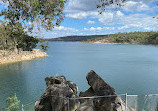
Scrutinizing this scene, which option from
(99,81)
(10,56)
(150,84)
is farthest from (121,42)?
(99,81)

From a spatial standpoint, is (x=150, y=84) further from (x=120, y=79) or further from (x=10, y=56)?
(x=10, y=56)

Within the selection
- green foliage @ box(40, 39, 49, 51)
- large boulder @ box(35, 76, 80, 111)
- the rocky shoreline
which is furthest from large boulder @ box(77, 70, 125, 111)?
the rocky shoreline

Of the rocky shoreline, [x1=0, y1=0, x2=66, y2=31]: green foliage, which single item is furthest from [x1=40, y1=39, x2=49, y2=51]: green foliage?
the rocky shoreline

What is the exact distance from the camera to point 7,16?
8.19 meters

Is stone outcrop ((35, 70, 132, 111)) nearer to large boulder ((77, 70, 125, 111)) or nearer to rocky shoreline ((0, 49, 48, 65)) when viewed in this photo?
large boulder ((77, 70, 125, 111))

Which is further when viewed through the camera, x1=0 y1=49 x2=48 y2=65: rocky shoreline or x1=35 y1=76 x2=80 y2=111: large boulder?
x1=0 y1=49 x2=48 y2=65: rocky shoreline

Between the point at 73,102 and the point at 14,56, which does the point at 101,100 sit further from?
the point at 14,56

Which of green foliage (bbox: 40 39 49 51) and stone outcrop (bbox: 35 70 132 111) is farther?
stone outcrop (bbox: 35 70 132 111)

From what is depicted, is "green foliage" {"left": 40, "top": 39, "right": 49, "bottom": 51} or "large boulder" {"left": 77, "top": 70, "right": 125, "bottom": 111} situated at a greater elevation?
"green foliage" {"left": 40, "top": 39, "right": 49, "bottom": 51}

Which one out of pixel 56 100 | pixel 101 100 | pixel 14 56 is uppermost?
pixel 56 100

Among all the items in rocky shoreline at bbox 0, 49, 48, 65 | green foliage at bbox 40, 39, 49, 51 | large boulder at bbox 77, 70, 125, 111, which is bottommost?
rocky shoreline at bbox 0, 49, 48, 65

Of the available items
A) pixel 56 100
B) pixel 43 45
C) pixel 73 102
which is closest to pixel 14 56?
pixel 56 100

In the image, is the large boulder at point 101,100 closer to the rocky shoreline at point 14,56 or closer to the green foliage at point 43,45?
the green foliage at point 43,45

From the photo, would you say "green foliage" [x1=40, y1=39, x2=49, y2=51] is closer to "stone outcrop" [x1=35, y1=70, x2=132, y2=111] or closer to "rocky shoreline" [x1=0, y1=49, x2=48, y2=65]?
"stone outcrop" [x1=35, y1=70, x2=132, y2=111]
